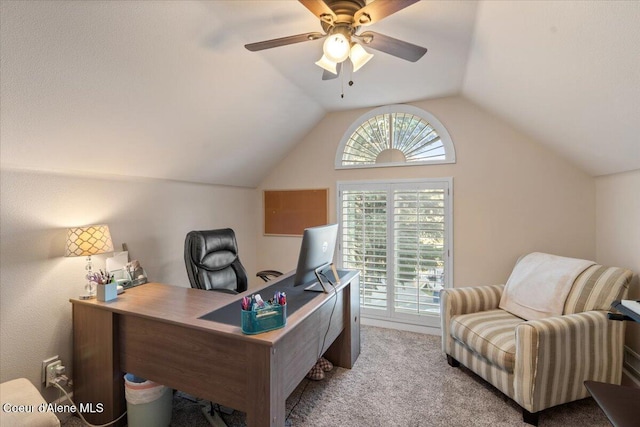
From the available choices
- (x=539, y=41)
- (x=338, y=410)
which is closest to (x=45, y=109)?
(x=338, y=410)

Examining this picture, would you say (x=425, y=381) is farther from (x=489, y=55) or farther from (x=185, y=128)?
(x=185, y=128)

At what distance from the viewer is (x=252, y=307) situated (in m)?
1.38

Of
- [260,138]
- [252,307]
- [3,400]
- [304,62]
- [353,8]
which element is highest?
[304,62]

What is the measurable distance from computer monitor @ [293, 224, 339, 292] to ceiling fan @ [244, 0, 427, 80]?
1008 mm

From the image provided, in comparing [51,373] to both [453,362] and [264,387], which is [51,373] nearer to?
[264,387]

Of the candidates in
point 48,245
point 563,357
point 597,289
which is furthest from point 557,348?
point 48,245

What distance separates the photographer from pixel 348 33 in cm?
153

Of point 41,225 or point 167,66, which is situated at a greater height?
point 167,66

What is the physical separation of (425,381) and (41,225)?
116 inches

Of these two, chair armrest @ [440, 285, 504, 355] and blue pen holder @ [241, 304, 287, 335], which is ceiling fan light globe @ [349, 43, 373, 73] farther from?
chair armrest @ [440, 285, 504, 355]

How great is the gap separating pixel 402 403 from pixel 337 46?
7.57ft

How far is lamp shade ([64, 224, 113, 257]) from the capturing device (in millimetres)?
1798

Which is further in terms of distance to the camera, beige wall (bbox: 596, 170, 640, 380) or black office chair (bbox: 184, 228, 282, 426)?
black office chair (bbox: 184, 228, 282, 426)

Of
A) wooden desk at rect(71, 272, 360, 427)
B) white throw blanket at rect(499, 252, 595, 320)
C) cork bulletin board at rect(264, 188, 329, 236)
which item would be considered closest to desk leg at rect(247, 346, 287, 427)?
wooden desk at rect(71, 272, 360, 427)
